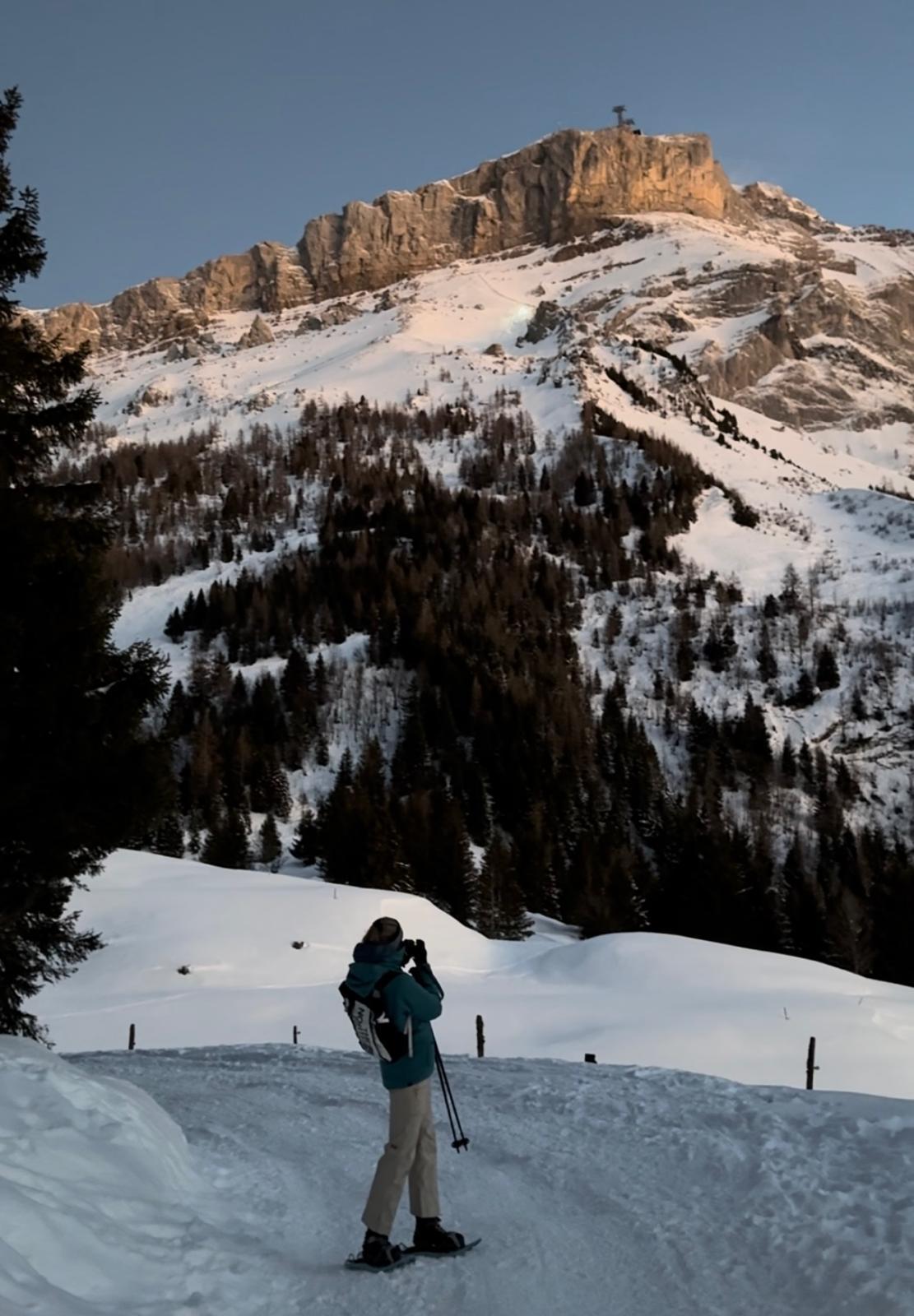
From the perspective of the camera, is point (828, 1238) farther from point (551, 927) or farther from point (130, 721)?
point (551, 927)

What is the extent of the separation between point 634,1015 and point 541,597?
101 m

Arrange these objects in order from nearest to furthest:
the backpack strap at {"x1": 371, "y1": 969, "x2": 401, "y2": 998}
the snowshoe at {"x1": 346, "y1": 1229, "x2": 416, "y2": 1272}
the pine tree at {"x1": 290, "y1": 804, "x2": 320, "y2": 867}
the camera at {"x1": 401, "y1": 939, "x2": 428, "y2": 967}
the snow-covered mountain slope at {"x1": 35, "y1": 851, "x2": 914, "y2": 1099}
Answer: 1. the snowshoe at {"x1": 346, "y1": 1229, "x2": 416, "y2": 1272}
2. the backpack strap at {"x1": 371, "y1": 969, "x2": 401, "y2": 998}
3. the camera at {"x1": 401, "y1": 939, "x2": 428, "y2": 967}
4. the snow-covered mountain slope at {"x1": 35, "y1": 851, "x2": 914, "y2": 1099}
5. the pine tree at {"x1": 290, "y1": 804, "x2": 320, "y2": 867}

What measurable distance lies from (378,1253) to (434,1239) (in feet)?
1.40

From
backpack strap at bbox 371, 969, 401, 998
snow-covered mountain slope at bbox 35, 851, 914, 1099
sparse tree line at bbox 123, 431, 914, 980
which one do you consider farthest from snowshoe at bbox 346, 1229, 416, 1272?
snow-covered mountain slope at bbox 35, 851, 914, 1099

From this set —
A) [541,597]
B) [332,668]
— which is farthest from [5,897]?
[541,597]

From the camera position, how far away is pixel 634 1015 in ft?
83.6

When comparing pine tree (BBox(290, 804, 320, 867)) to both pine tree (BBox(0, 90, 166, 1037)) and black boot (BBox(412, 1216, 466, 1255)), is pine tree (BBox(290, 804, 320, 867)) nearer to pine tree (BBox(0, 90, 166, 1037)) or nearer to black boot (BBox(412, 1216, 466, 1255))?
pine tree (BBox(0, 90, 166, 1037))

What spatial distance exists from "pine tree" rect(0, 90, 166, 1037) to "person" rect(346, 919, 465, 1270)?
4.87m

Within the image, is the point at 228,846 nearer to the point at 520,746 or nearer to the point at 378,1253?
the point at 520,746

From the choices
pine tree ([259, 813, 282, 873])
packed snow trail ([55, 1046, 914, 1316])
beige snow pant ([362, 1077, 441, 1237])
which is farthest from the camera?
pine tree ([259, 813, 282, 873])

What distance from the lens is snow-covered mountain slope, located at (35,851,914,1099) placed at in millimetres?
22656

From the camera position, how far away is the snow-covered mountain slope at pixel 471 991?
74.3 feet

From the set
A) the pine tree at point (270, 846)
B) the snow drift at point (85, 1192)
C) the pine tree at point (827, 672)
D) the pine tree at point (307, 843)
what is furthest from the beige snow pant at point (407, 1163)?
the pine tree at point (827, 672)

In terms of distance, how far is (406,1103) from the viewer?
218 inches
